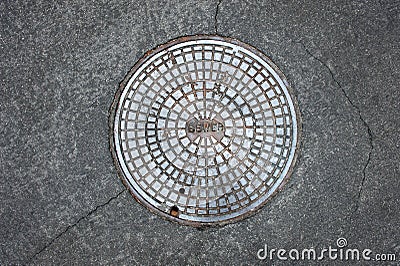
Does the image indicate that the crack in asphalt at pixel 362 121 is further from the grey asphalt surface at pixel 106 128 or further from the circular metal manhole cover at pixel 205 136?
the circular metal manhole cover at pixel 205 136

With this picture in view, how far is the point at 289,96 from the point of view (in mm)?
3072

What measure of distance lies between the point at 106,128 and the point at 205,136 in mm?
672

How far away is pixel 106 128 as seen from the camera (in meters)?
3.07

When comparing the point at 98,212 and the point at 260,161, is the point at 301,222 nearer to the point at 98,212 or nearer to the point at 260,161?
the point at 260,161

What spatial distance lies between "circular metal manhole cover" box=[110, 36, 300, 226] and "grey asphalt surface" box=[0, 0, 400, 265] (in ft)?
0.33

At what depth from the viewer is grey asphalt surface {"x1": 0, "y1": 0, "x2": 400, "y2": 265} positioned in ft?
10.00

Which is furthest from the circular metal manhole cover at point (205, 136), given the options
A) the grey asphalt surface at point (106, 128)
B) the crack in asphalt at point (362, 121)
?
the crack in asphalt at point (362, 121)

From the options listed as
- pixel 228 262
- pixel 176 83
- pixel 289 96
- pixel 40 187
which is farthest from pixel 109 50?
pixel 228 262

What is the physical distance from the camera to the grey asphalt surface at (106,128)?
305 cm

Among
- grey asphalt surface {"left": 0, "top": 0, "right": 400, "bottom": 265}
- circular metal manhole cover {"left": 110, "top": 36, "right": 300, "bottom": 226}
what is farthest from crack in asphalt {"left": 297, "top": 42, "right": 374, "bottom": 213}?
circular metal manhole cover {"left": 110, "top": 36, "right": 300, "bottom": 226}

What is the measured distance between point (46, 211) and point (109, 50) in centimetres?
117

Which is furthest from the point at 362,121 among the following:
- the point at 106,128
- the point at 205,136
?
the point at 106,128

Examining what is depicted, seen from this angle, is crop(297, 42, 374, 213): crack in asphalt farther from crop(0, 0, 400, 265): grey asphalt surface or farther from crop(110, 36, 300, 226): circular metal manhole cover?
A: crop(110, 36, 300, 226): circular metal manhole cover

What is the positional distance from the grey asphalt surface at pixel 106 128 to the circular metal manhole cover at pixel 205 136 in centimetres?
10
